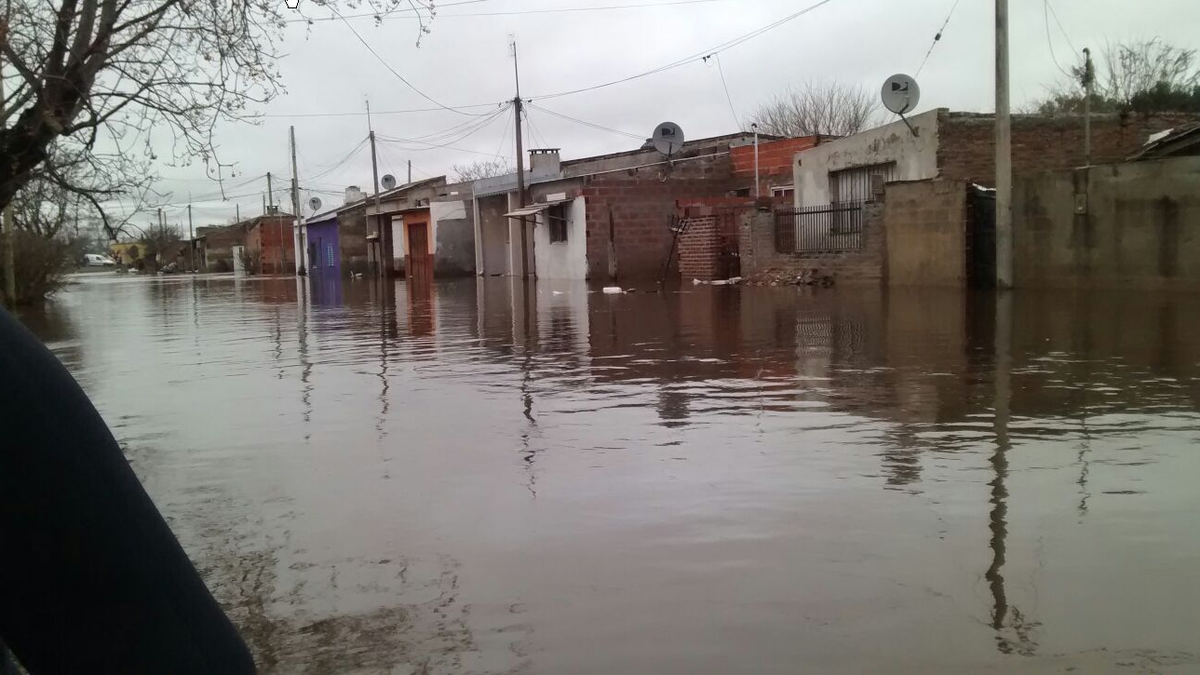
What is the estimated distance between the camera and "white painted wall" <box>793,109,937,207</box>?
21719 mm

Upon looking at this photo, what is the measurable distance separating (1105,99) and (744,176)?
12679 mm

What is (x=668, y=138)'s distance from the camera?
109 feet

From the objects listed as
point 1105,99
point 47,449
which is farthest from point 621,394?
point 1105,99

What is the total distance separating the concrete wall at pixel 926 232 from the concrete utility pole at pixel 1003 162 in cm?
127

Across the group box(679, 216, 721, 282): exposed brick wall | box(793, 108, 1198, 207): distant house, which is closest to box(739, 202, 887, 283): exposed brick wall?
box(793, 108, 1198, 207): distant house

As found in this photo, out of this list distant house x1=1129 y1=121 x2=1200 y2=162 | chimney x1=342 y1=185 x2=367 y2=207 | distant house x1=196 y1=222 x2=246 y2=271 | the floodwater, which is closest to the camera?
the floodwater

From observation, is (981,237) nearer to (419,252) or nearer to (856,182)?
(856,182)

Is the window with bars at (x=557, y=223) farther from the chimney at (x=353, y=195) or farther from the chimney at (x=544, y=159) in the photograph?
the chimney at (x=353, y=195)

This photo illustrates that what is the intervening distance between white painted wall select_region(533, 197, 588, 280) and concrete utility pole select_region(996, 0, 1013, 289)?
53.1 feet

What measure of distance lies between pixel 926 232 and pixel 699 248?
919 centimetres

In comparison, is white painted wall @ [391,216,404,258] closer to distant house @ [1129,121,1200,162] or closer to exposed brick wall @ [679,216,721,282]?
exposed brick wall @ [679,216,721,282]

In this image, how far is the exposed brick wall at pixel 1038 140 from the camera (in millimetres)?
21391

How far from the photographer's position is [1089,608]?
3.67 m

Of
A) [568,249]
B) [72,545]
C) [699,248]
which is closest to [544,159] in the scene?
[568,249]
